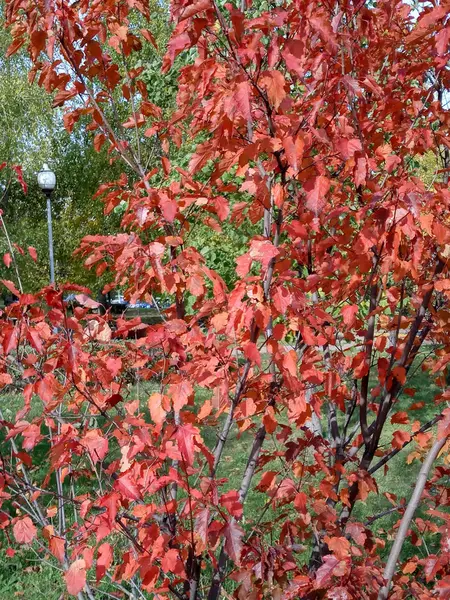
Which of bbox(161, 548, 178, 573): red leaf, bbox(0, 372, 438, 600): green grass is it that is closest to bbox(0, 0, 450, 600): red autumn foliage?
bbox(161, 548, 178, 573): red leaf

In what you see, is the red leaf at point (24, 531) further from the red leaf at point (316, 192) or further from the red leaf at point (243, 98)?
the red leaf at point (243, 98)

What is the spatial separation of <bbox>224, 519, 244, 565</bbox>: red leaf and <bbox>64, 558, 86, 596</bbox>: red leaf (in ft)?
1.42

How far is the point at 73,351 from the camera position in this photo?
1644mm

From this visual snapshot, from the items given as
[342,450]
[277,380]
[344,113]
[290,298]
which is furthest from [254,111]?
[342,450]

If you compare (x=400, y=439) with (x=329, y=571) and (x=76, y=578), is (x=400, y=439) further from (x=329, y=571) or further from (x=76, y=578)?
(x=76, y=578)

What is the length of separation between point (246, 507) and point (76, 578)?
3356mm

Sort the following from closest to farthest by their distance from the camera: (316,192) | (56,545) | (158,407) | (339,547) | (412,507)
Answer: (316,192)
(158,407)
(412,507)
(339,547)
(56,545)

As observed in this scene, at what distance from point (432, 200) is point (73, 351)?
1097 millimetres

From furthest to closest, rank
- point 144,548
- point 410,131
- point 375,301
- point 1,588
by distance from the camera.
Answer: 1. point 1,588
2. point 375,301
3. point 410,131
4. point 144,548

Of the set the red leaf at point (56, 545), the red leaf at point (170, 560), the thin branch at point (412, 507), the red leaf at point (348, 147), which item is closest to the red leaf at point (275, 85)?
the red leaf at point (348, 147)

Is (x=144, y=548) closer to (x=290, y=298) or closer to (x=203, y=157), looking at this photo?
(x=290, y=298)

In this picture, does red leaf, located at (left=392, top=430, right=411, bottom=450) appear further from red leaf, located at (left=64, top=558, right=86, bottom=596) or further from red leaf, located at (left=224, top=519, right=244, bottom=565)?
red leaf, located at (left=64, top=558, right=86, bottom=596)

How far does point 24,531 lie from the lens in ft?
6.74

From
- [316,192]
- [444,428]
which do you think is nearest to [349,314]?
[444,428]
